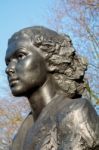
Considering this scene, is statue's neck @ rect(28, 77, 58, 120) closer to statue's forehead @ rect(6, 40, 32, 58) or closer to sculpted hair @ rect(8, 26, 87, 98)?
sculpted hair @ rect(8, 26, 87, 98)

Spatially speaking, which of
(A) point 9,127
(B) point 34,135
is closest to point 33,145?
(B) point 34,135

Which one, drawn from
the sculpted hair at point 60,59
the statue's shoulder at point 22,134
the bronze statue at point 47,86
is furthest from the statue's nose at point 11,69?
the statue's shoulder at point 22,134

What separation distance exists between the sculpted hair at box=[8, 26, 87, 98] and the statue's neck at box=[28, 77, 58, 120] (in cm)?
8


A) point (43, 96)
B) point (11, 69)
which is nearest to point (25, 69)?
point (11, 69)

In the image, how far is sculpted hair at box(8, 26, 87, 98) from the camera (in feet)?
11.5

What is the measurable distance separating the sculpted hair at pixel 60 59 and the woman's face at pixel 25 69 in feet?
0.21

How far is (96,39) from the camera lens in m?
17.5

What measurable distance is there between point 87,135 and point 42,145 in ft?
1.10

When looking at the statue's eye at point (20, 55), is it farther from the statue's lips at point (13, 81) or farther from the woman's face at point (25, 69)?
the statue's lips at point (13, 81)

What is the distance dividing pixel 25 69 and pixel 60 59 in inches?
12.1

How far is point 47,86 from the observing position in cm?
345

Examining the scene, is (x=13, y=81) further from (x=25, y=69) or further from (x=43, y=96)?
(x=43, y=96)

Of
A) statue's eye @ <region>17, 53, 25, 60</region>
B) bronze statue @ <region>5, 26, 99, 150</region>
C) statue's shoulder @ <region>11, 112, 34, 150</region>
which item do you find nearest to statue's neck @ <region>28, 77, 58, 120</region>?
bronze statue @ <region>5, 26, 99, 150</region>

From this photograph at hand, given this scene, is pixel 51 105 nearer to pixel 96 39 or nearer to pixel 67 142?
pixel 67 142
